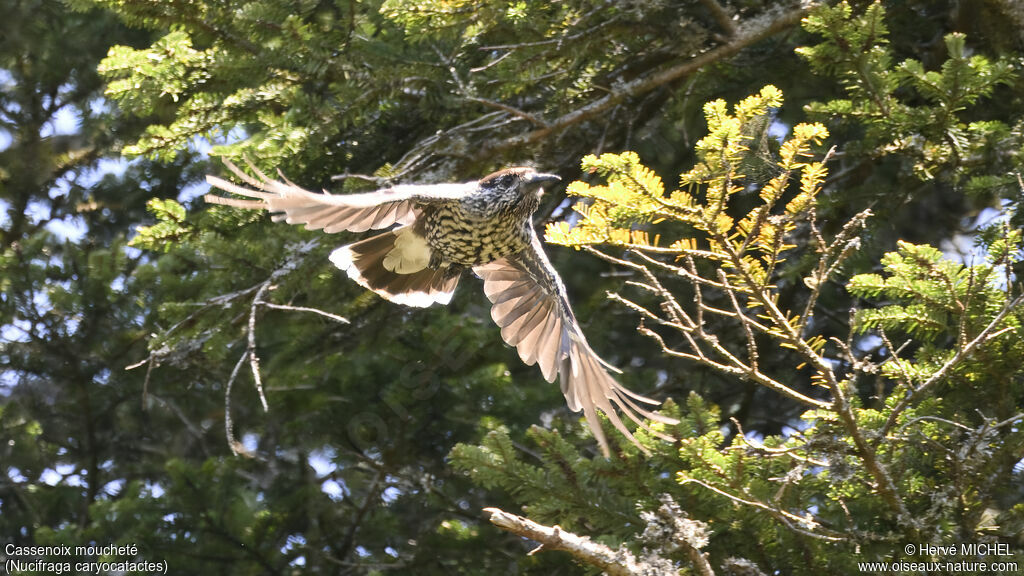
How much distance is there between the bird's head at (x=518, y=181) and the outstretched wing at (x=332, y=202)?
3.6 inches

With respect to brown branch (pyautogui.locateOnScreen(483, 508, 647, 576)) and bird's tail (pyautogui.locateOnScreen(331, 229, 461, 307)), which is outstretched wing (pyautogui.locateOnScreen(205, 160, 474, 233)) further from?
brown branch (pyautogui.locateOnScreen(483, 508, 647, 576))

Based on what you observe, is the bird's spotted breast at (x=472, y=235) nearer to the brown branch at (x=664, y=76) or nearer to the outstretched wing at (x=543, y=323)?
the outstretched wing at (x=543, y=323)

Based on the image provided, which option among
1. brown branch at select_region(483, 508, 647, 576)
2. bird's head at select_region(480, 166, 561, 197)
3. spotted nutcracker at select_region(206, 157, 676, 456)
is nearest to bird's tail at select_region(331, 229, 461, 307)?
spotted nutcracker at select_region(206, 157, 676, 456)

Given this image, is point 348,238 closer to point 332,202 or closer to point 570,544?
point 332,202

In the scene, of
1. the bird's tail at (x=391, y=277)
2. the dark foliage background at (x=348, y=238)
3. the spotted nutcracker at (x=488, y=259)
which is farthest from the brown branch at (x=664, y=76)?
the bird's tail at (x=391, y=277)

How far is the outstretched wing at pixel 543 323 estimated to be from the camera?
11.5ft

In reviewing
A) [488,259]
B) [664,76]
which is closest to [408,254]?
[488,259]

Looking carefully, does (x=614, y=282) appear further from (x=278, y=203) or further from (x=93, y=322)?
(x=93, y=322)

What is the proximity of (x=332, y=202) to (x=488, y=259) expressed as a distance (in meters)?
1.02

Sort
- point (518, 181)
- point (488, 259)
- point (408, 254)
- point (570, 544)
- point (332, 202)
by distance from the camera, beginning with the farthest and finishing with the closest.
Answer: point (408, 254), point (488, 259), point (518, 181), point (332, 202), point (570, 544)

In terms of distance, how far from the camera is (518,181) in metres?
3.51

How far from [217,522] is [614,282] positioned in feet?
7.18

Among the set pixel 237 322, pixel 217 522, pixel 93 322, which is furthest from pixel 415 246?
pixel 93 322

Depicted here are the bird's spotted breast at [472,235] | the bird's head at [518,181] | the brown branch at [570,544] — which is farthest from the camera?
the bird's spotted breast at [472,235]
